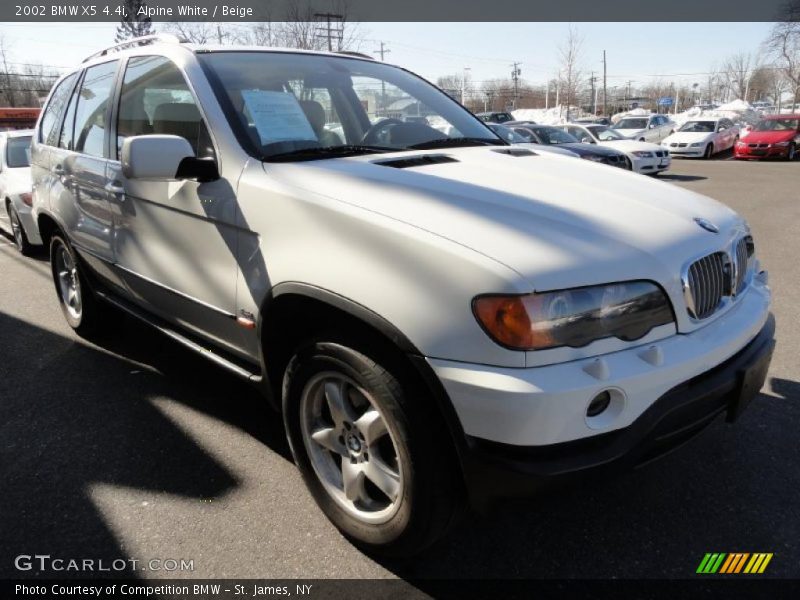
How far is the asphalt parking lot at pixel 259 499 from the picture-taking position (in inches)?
87.1

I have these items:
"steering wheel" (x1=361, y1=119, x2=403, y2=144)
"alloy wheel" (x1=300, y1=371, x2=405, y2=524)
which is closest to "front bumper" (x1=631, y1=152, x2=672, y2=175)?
"steering wheel" (x1=361, y1=119, x2=403, y2=144)

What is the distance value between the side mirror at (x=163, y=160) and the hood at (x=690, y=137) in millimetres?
23151

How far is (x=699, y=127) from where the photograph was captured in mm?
23172

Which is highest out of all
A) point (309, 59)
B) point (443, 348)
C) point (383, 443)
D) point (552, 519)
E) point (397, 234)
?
point (309, 59)

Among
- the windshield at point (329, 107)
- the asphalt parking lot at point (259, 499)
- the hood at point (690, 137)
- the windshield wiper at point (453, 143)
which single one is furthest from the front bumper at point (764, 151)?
the windshield wiper at point (453, 143)

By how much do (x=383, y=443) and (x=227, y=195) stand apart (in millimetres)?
1162

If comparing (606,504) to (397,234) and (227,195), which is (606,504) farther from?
(227,195)

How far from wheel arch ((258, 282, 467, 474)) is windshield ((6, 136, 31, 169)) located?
7.30 metres

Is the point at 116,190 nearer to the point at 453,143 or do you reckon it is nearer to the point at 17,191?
the point at 453,143

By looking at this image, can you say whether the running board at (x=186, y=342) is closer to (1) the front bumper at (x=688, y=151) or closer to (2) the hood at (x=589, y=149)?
(2) the hood at (x=589, y=149)

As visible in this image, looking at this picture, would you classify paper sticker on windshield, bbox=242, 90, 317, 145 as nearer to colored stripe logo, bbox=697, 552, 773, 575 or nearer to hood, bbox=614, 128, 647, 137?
colored stripe logo, bbox=697, 552, 773, 575

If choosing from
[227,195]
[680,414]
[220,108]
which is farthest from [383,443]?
[220,108]

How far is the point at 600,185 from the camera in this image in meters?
2.44

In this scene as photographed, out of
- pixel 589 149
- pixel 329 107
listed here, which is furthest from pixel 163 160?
pixel 589 149
